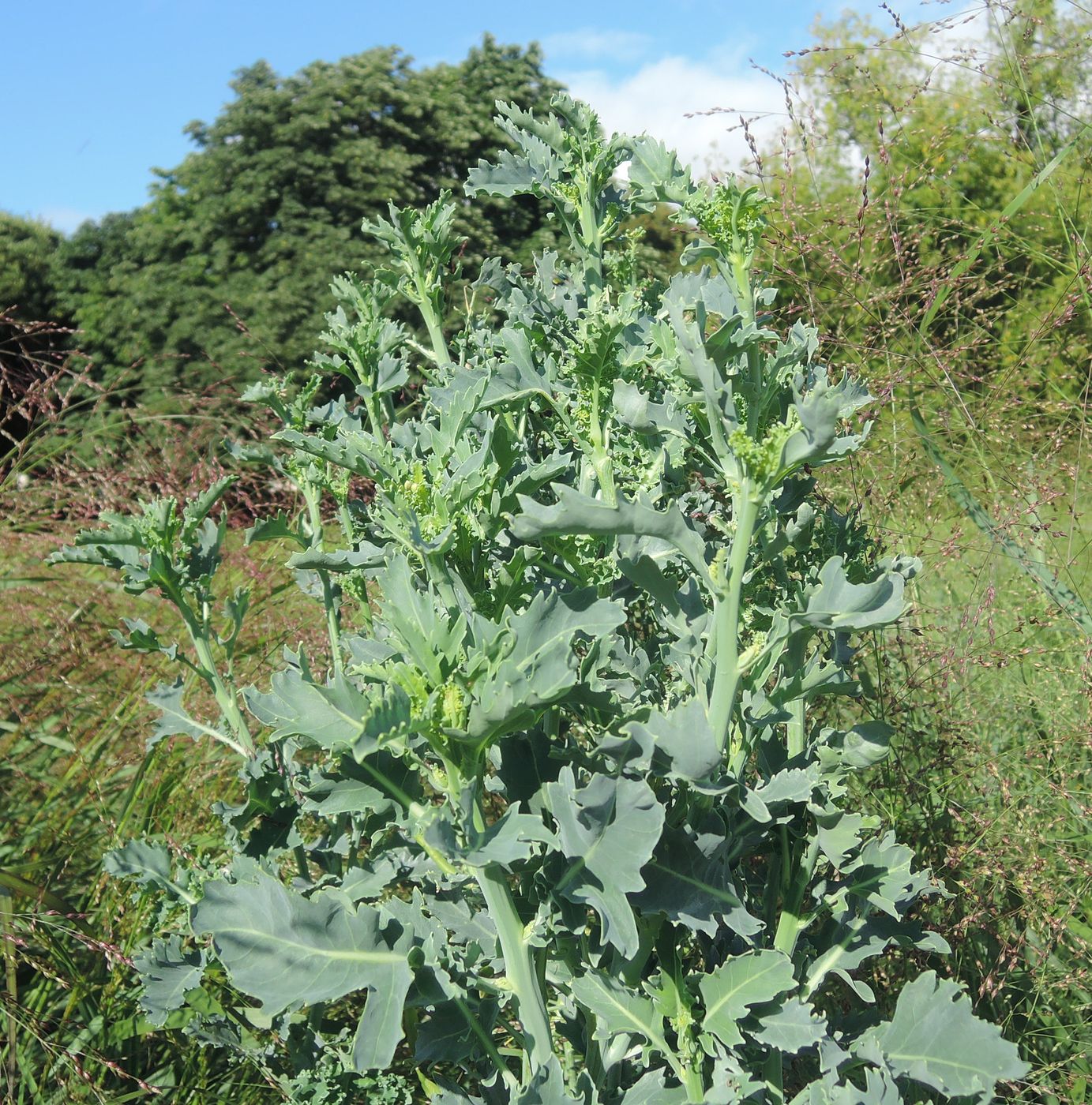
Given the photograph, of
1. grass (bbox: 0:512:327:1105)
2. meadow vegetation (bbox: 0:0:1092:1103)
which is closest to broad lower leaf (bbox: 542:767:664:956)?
meadow vegetation (bbox: 0:0:1092:1103)

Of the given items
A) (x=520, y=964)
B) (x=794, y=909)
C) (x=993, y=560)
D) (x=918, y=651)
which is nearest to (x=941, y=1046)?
(x=794, y=909)

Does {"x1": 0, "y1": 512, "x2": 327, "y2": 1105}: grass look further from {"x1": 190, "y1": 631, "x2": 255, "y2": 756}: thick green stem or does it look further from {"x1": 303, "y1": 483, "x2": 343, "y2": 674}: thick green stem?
{"x1": 303, "y1": 483, "x2": 343, "y2": 674}: thick green stem

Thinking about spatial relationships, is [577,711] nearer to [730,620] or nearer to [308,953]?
[730,620]

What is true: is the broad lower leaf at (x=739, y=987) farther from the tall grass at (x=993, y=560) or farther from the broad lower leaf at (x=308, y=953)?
the tall grass at (x=993, y=560)

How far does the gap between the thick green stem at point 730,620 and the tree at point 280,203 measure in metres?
13.1

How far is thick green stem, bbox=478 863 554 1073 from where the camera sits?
4.44 ft

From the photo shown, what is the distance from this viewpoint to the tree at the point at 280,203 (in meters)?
14.3

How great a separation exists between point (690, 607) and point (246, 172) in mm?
15521

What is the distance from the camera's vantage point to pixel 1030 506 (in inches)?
104

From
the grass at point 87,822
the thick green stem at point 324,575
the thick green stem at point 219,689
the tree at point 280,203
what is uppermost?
the tree at point 280,203

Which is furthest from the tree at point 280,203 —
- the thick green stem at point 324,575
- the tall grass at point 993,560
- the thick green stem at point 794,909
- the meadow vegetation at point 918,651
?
the thick green stem at point 794,909

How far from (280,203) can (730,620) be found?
15.5 m

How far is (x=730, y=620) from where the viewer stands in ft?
4.48

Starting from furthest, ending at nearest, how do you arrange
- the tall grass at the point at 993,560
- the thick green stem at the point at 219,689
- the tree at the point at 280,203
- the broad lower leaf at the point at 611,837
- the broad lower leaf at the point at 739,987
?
the tree at the point at 280,203 < the tall grass at the point at 993,560 < the thick green stem at the point at 219,689 < the broad lower leaf at the point at 739,987 < the broad lower leaf at the point at 611,837
